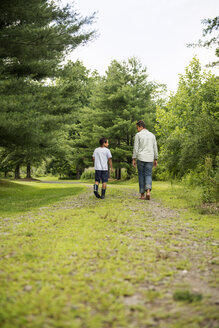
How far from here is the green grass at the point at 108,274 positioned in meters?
2.19

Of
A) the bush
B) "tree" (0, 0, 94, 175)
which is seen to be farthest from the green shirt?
"tree" (0, 0, 94, 175)

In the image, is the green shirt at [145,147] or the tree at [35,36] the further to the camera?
the tree at [35,36]

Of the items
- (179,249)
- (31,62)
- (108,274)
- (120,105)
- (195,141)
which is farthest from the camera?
(120,105)

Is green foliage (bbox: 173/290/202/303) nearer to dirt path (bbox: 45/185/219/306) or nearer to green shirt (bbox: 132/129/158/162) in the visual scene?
dirt path (bbox: 45/185/219/306)

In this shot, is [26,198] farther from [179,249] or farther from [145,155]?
[179,249]

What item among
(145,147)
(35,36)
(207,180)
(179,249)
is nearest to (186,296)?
(179,249)

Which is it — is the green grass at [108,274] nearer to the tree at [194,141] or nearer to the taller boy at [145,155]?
the taller boy at [145,155]

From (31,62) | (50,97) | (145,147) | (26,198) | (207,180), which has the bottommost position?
(26,198)

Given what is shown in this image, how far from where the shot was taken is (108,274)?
299 cm

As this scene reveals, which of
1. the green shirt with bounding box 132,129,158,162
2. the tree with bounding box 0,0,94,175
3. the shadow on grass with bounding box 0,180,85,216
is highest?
the tree with bounding box 0,0,94,175

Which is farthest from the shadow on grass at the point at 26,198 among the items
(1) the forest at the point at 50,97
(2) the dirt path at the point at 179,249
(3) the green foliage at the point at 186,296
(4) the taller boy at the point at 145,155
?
(3) the green foliage at the point at 186,296

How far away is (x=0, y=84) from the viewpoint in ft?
29.3

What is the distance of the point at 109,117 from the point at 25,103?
1820cm

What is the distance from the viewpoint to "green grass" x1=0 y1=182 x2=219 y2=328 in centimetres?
219
